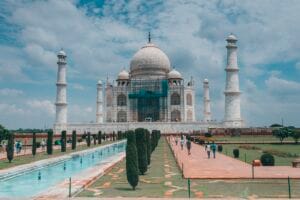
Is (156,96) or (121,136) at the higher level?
(156,96)

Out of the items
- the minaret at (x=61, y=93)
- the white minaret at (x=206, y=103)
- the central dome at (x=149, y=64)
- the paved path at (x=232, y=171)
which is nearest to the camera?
the paved path at (x=232, y=171)

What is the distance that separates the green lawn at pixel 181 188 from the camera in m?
9.07

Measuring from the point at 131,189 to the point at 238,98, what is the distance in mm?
38197

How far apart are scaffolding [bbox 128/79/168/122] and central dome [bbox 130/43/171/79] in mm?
1632

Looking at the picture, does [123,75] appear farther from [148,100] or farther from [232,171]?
[232,171]

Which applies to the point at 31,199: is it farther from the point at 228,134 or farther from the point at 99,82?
the point at 99,82

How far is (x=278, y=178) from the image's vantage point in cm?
1126

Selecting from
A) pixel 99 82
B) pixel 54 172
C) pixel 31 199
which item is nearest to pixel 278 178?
pixel 31 199

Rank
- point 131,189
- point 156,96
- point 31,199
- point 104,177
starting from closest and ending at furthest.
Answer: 1. point 31,199
2. point 131,189
3. point 104,177
4. point 156,96

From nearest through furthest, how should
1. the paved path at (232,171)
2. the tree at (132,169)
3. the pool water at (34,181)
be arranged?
the tree at (132,169) → the pool water at (34,181) → the paved path at (232,171)

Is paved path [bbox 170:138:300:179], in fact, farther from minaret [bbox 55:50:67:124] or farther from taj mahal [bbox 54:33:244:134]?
minaret [bbox 55:50:67:124]

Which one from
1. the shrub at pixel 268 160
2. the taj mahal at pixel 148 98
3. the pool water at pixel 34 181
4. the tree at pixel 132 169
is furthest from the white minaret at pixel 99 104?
the tree at pixel 132 169

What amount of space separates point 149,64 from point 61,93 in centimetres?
1350

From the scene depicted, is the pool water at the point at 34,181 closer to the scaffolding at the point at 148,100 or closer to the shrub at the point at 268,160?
the shrub at the point at 268,160
